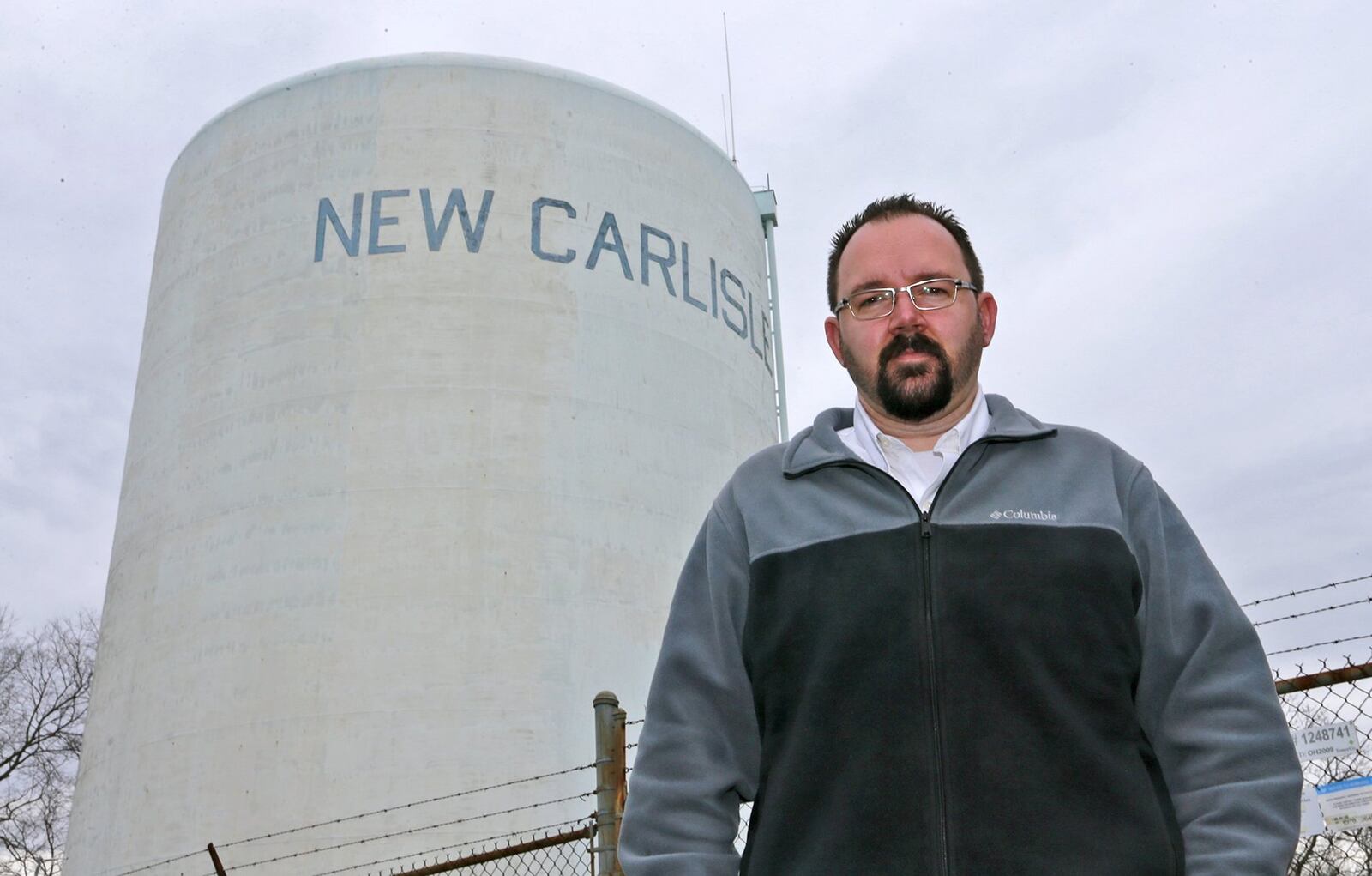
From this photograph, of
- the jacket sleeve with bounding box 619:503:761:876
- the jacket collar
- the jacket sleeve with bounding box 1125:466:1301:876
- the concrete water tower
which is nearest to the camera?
the jacket sleeve with bounding box 1125:466:1301:876

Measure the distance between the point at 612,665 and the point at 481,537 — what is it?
1451mm

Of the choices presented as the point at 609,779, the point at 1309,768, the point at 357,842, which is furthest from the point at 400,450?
the point at 1309,768

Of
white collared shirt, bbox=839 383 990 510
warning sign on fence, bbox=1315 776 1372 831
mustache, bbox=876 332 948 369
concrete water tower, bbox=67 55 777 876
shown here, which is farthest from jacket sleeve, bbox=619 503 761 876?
concrete water tower, bbox=67 55 777 876

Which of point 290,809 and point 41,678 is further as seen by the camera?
point 41,678

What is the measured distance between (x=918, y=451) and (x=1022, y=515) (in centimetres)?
29

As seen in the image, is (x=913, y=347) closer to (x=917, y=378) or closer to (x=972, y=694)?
(x=917, y=378)

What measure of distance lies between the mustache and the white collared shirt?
0.12 metres

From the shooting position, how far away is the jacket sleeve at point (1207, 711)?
5.32ft

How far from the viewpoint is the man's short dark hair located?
84.7 inches

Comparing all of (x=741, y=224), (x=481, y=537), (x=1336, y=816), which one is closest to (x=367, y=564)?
(x=481, y=537)

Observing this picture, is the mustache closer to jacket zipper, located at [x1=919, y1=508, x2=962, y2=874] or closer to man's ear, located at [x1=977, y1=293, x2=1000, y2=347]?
man's ear, located at [x1=977, y1=293, x2=1000, y2=347]

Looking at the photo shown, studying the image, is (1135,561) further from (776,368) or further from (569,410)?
(776,368)

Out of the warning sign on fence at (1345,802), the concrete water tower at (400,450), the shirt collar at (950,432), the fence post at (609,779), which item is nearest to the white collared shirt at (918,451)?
the shirt collar at (950,432)

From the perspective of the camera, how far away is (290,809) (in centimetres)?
859
